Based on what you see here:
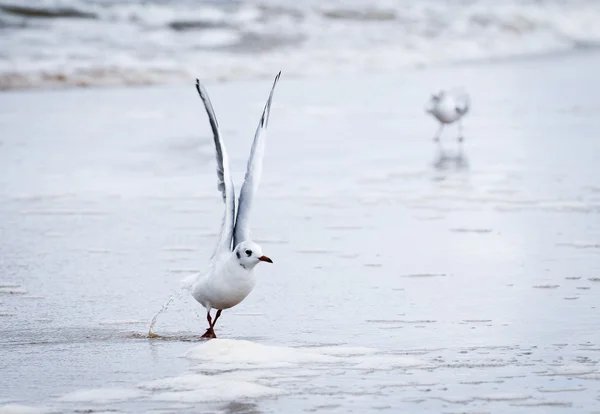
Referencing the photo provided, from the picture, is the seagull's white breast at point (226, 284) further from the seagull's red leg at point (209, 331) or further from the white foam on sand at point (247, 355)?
the white foam on sand at point (247, 355)

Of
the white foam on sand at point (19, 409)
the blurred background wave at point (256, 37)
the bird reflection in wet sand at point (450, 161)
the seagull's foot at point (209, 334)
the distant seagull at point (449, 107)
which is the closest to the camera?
the white foam on sand at point (19, 409)

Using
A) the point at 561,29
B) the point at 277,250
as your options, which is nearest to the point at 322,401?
the point at 277,250

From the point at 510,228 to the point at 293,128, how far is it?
19.1 ft

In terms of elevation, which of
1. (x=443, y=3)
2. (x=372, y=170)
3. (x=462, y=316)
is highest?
(x=462, y=316)

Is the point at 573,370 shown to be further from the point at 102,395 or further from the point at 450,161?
the point at 450,161

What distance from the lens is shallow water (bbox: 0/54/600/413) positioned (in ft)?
15.6

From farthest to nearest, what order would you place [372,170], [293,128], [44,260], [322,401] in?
[293,128] < [372,170] < [44,260] < [322,401]

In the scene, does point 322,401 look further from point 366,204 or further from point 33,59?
point 33,59

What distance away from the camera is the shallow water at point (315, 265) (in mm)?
4766

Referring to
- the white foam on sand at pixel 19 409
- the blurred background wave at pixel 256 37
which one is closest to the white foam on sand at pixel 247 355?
the white foam on sand at pixel 19 409

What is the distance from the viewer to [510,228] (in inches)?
321

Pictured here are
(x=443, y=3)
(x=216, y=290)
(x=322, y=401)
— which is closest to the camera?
(x=322, y=401)

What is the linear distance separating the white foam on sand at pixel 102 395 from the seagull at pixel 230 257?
970 mm

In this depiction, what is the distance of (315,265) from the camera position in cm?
721
